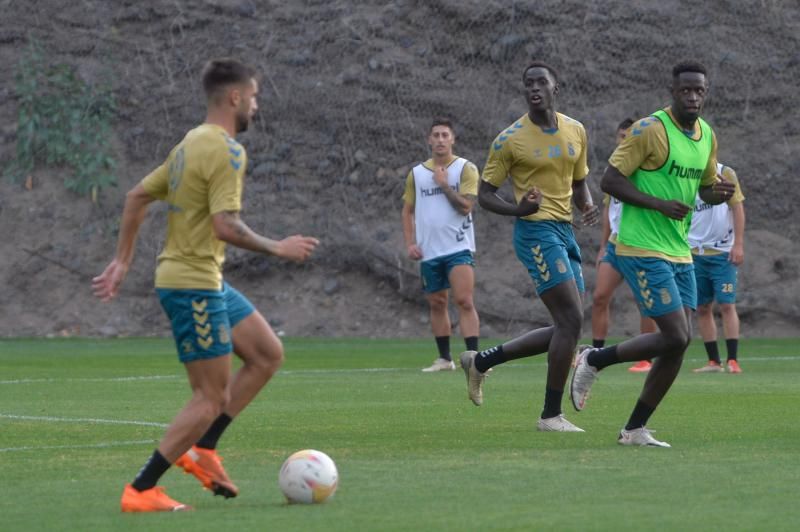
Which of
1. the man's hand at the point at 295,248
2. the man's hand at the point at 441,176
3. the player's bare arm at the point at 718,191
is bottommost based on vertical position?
the man's hand at the point at 441,176

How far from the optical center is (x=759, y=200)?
26391 mm

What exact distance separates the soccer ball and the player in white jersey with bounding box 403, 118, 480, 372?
10469 mm

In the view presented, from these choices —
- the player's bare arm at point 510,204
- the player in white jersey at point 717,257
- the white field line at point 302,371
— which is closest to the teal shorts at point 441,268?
the white field line at point 302,371

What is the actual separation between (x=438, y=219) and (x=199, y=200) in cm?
1103

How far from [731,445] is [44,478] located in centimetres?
408

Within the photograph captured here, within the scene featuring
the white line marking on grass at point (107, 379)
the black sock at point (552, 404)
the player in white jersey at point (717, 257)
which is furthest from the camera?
the player in white jersey at point (717, 257)

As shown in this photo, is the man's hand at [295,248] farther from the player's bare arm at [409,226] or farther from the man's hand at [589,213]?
the player's bare arm at [409,226]

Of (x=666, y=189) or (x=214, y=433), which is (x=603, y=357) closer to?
(x=666, y=189)

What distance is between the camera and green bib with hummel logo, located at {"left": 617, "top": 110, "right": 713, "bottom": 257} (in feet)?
33.8

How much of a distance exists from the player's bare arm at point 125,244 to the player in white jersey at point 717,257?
11.1m

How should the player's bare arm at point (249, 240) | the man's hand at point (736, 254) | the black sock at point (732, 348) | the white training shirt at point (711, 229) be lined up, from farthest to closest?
the white training shirt at point (711, 229) → the man's hand at point (736, 254) → the black sock at point (732, 348) → the player's bare arm at point (249, 240)

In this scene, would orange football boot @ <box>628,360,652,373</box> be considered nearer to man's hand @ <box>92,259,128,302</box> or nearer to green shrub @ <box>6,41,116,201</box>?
man's hand @ <box>92,259,128,302</box>

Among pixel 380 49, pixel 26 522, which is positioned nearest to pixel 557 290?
pixel 26 522

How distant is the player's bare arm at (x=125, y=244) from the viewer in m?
7.94
